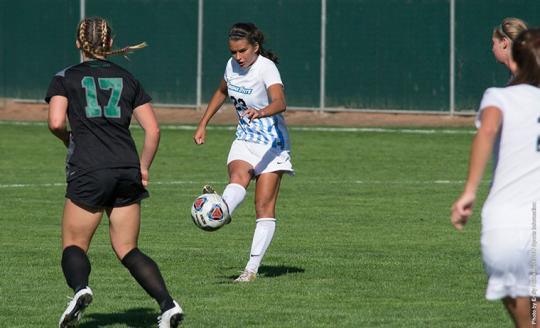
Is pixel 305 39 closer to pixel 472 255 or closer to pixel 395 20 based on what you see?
pixel 395 20

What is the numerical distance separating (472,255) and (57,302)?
438cm

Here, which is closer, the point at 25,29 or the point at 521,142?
the point at 521,142

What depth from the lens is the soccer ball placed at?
10820mm

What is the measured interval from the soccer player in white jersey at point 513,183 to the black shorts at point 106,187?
2658 mm

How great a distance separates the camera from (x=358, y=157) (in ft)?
80.2

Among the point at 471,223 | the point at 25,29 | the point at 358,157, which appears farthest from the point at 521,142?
the point at 25,29

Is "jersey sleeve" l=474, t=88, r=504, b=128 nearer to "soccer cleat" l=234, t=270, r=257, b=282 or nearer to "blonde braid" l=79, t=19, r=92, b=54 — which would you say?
"blonde braid" l=79, t=19, r=92, b=54

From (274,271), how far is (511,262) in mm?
5410

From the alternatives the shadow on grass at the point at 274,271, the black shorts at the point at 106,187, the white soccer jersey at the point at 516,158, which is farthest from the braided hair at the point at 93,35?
the shadow on grass at the point at 274,271

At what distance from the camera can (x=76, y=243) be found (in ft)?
27.8

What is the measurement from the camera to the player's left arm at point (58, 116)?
823cm

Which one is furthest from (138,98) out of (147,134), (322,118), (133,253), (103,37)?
(322,118)

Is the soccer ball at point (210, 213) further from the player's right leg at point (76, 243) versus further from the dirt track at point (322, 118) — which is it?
the dirt track at point (322, 118)

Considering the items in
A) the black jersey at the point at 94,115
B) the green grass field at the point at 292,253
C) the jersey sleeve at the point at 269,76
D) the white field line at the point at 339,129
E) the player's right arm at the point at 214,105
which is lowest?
the white field line at the point at 339,129
